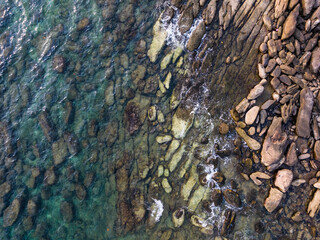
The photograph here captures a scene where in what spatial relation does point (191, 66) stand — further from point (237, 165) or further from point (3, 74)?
point (3, 74)

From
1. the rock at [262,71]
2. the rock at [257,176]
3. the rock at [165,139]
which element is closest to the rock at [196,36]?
the rock at [262,71]

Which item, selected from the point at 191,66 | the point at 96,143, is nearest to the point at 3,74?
the point at 96,143

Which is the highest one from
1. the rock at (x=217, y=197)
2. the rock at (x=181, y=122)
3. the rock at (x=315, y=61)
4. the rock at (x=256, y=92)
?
the rock at (x=315, y=61)

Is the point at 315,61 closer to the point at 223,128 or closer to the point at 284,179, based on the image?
the point at 223,128

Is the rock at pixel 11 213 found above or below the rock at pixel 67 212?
above

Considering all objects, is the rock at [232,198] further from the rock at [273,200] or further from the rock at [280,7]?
the rock at [280,7]

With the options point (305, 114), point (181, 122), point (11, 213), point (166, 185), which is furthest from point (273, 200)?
point (11, 213)
